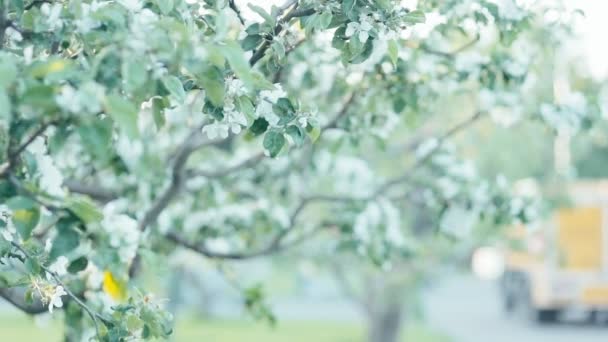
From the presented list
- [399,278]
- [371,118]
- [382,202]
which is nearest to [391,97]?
[371,118]

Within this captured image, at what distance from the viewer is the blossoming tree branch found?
2318 millimetres

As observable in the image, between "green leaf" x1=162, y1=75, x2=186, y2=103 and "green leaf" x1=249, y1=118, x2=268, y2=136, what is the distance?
1.84 ft

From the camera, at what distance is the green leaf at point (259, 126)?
3008 mm

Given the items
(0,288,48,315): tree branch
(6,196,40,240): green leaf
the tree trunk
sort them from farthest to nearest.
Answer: the tree trunk < (0,288,48,315): tree branch < (6,196,40,240): green leaf

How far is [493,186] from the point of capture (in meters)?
5.79

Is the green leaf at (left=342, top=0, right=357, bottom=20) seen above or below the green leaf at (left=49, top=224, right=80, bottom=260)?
above

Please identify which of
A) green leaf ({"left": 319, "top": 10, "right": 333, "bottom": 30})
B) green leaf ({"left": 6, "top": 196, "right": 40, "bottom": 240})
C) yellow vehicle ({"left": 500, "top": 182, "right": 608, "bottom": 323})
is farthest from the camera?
yellow vehicle ({"left": 500, "top": 182, "right": 608, "bottom": 323})

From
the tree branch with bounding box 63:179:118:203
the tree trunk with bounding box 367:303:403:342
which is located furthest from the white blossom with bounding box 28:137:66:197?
the tree trunk with bounding box 367:303:403:342

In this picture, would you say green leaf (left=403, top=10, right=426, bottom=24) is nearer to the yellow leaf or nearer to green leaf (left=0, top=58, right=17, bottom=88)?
the yellow leaf

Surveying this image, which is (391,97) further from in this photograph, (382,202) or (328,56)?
(382,202)

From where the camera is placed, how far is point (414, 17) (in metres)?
3.02

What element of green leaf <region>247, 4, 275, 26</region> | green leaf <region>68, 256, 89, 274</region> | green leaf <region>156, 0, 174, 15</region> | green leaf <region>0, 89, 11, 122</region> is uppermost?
green leaf <region>0, 89, 11, 122</region>

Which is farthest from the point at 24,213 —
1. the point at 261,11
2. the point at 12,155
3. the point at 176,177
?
the point at 176,177

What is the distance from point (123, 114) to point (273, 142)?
91 cm
